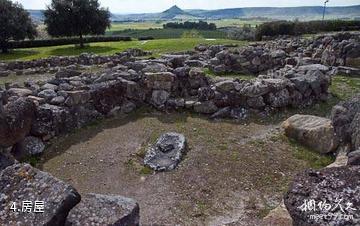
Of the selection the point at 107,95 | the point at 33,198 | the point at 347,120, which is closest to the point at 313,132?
the point at 347,120

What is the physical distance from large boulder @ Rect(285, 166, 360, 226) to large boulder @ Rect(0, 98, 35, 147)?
6998mm

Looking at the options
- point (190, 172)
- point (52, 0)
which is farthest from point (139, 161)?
point (52, 0)

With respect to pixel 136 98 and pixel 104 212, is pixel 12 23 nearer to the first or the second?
pixel 136 98

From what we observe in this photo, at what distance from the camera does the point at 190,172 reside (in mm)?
8906

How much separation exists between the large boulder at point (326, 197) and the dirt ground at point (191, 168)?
2.20 m

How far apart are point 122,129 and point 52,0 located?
121 ft

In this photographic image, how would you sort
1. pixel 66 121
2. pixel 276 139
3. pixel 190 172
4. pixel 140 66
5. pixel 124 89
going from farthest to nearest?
pixel 140 66 → pixel 124 89 → pixel 66 121 → pixel 276 139 → pixel 190 172

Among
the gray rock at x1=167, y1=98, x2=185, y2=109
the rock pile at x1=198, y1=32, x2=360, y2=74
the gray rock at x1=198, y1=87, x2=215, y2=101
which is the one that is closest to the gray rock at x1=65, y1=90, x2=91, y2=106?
the gray rock at x1=167, y1=98, x2=185, y2=109

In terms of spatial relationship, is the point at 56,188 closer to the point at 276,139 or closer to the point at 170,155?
the point at 170,155

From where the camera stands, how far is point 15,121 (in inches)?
Answer: 373

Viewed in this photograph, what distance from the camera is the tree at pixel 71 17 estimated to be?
43.0 meters

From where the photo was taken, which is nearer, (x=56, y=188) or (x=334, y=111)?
(x=56, y=188)

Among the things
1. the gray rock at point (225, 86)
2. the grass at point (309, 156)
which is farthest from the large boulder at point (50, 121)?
the grass at point (309, 156)

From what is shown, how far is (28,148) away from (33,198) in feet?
17.5
